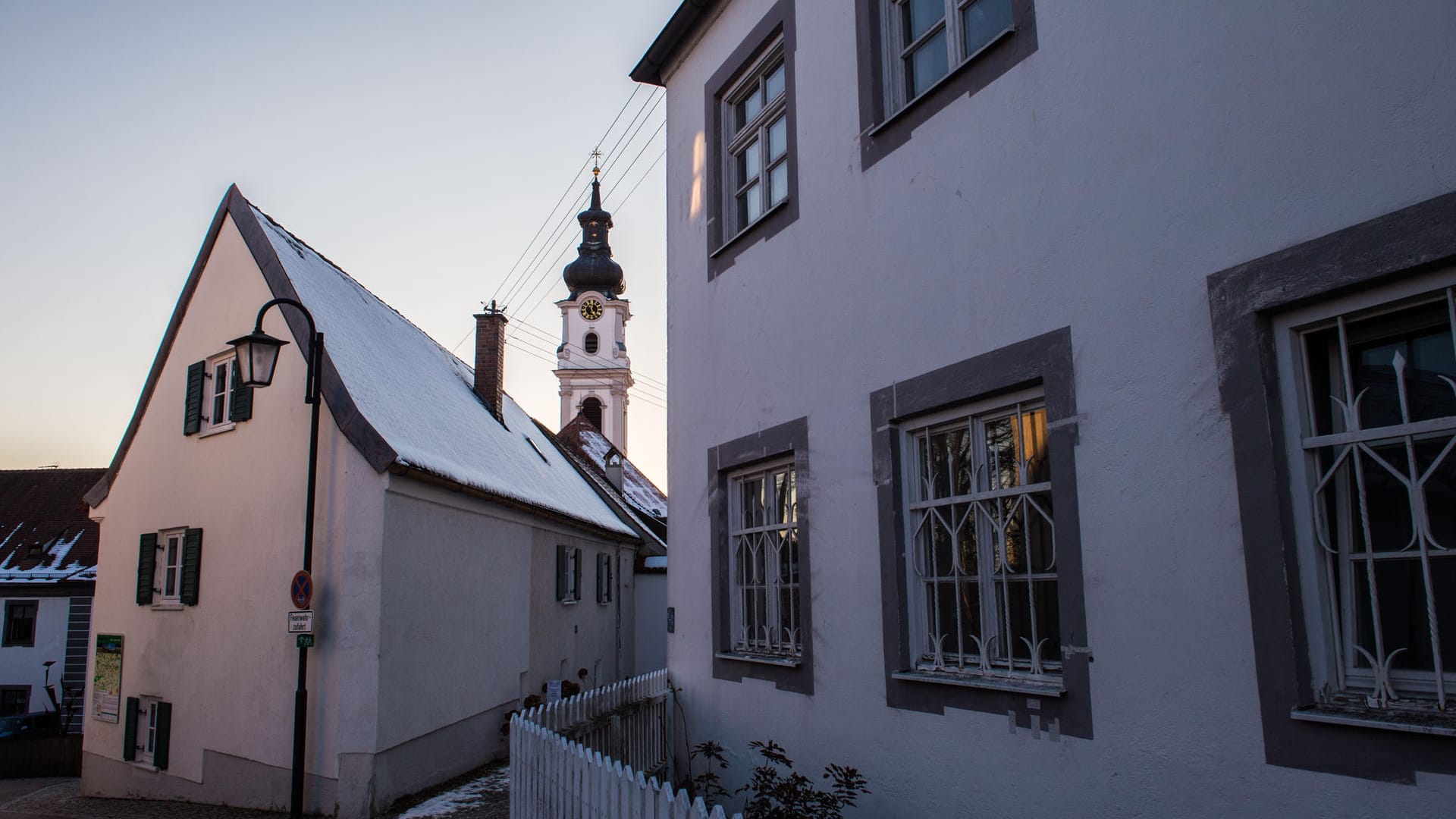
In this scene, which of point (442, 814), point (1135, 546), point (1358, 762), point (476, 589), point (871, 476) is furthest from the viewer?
point (476, 589)

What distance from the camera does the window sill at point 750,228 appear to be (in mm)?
7516

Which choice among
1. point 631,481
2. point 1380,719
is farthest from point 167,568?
point 631,481

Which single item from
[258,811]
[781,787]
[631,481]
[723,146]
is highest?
[723,146]

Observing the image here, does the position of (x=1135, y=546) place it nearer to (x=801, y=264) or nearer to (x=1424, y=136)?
(x=1424, y=136)

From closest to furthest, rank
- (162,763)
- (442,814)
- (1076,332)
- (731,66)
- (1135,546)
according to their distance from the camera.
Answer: (1135,546), (1076,332), (731,66), (442,814), (162,763)

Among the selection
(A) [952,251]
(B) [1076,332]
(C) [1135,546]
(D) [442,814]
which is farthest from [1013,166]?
(D) [442,814]

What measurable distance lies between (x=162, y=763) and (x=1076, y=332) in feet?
44.5

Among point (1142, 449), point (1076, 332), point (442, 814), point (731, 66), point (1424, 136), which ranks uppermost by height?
point (731, 66)

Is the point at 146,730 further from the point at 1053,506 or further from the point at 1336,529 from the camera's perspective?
the point at 1336,529

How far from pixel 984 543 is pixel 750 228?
3.52 metres

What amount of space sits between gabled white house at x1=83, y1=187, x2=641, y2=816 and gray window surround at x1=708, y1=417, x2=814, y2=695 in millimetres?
5152

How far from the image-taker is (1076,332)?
486 centimetres

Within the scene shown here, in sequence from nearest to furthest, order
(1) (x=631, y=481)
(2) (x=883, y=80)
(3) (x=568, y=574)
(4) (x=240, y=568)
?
(2) (x=883, y=80) → (4) (x=240, y=568) → (3) (x=568, y=574) → (1) (x=631, y=481)

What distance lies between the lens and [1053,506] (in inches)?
195
